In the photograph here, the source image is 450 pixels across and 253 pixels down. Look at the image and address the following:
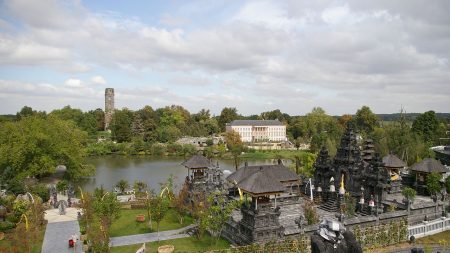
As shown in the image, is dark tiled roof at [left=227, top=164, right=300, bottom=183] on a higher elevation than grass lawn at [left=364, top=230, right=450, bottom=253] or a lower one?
higher

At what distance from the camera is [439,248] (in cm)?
2081

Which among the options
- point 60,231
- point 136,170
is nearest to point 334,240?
point 60,231

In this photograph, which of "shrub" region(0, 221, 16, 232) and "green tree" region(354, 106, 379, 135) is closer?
"shrub" region(0, 221, 16, 232)

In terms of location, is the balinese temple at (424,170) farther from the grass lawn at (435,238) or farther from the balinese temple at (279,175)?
the balinese temple at (279,175)

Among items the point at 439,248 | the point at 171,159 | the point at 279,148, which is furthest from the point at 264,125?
the point at 439,248

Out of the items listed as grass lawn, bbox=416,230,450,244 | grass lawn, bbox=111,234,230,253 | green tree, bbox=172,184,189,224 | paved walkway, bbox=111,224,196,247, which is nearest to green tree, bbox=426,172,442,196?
grass lawn, bbox=416,230,450,244

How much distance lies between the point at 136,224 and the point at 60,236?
4.97 meters

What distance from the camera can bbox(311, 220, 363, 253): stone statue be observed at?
29.8 feet

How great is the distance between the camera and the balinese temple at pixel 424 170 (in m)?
31.9

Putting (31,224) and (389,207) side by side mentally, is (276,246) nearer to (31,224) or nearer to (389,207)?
(389,207)

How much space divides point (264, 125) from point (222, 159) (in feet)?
114

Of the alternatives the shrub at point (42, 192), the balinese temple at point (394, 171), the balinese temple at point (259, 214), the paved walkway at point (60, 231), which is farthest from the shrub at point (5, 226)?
the balinese temple at point (394, 171)

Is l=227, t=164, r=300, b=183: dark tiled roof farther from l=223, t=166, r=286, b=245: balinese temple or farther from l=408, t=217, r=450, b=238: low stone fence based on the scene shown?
l=408, t=217, r=450, b=238: low stone fence

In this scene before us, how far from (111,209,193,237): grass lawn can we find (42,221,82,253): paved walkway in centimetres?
259
